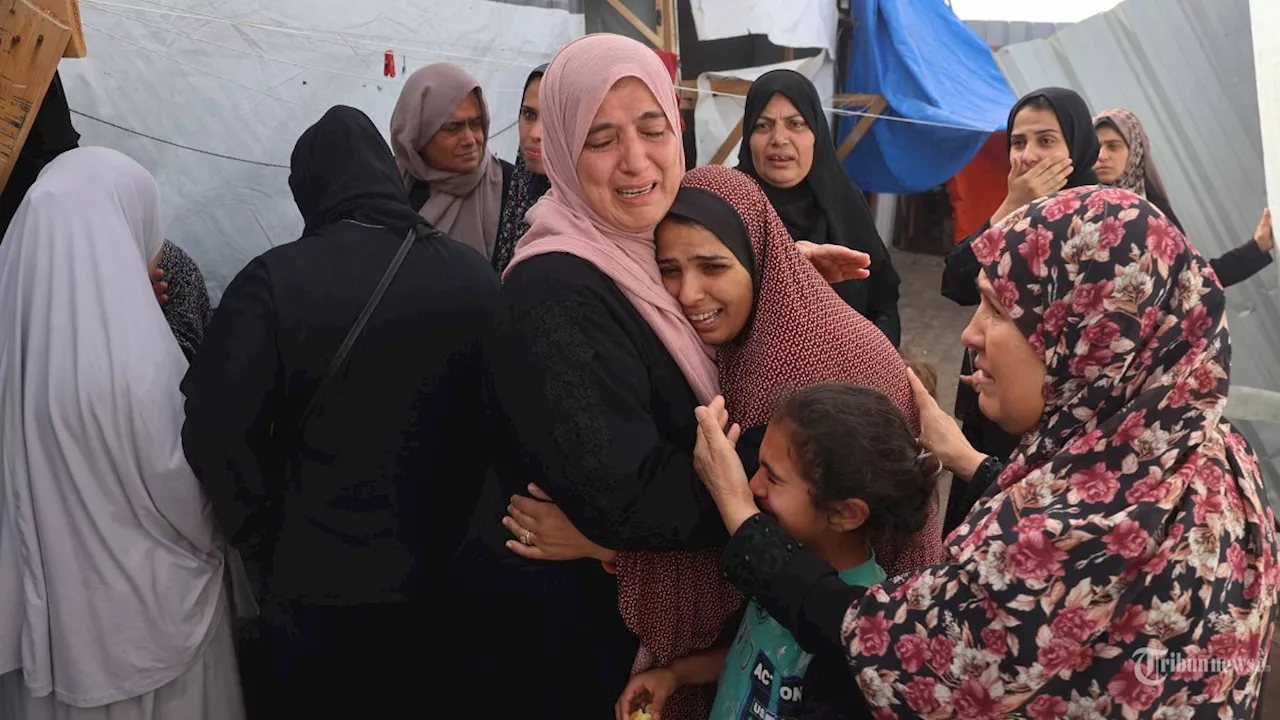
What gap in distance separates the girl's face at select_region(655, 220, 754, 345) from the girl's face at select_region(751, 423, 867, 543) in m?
0.22

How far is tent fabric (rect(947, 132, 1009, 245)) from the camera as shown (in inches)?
314

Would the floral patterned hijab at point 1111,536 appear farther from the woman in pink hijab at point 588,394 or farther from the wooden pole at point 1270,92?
the wooden pole at point 1270,92

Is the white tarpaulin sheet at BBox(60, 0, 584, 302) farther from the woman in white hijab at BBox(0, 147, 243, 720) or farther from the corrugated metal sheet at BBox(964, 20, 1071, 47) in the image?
the corrugated metal sheet at BBox(964, 20, 1071, 47)

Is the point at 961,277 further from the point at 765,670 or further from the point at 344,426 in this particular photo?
the point at 344,426

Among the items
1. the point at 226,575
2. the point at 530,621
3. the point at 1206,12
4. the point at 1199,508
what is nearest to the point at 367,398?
the point at 530,621

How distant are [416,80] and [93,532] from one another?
5.86 feet

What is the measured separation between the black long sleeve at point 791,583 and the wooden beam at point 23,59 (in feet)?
4.58

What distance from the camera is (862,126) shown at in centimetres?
728

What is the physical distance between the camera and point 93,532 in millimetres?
1828

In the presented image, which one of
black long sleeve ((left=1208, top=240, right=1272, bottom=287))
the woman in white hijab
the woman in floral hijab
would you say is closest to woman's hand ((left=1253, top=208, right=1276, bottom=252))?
black long sleeve ((left=1208, top=240, right=1272, bottom=287))

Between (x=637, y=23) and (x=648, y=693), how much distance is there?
4745mm

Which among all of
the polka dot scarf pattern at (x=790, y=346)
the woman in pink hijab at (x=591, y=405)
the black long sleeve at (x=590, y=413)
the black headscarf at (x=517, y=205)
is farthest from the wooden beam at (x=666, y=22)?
the black long sleeve at (x=590, y=413)

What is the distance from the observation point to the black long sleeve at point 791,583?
1.24 metres

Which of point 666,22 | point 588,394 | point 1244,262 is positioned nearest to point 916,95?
point 666,22
